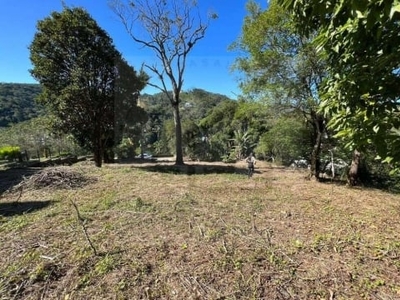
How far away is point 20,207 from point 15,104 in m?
60.4

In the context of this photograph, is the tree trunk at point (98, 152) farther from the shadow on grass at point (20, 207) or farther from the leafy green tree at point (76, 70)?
the shadow on grass at point (20, 207)

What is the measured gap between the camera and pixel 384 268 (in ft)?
10.1

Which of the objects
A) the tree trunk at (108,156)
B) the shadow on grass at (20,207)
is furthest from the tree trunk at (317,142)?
the tree trunk at (108,156)

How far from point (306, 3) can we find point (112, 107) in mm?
11931

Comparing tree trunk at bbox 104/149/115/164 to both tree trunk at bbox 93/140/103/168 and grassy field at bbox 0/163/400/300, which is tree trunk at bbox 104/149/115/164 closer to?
tree trunk at bbox 93/140/103/168

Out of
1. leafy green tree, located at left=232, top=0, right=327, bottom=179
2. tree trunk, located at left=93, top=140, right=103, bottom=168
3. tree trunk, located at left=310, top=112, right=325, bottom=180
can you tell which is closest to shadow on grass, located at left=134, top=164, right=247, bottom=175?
tree trunk, located at left=93, top=140, right=103, bottom=168

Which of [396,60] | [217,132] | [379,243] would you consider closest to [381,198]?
[379,243]

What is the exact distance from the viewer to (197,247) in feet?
11.7

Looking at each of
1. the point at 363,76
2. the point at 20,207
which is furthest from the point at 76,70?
the point at 363,76

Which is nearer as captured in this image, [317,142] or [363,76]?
[363,76]

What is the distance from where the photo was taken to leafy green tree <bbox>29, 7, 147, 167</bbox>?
10516mm

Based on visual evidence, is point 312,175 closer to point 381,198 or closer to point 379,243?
point 381,198

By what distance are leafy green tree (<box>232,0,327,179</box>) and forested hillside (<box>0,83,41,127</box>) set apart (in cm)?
4540

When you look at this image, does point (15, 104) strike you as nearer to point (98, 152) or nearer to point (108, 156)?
point (108, 156)
